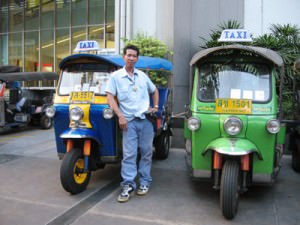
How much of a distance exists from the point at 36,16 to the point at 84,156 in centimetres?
1456

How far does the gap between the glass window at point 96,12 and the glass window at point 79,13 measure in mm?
316

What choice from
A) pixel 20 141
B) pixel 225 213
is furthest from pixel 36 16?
pixel 225 213

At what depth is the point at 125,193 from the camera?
469cm

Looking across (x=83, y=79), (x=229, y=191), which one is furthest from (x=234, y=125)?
(x=83, y=79)

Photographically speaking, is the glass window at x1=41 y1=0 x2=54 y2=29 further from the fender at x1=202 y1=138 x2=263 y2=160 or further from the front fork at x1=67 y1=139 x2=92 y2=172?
the fender at x1=202 y1=138 x2=263 y2=160

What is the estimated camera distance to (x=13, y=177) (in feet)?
19.0

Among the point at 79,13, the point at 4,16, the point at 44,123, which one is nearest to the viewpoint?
the point at 44,123

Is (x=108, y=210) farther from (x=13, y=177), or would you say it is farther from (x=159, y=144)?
(x=159, y=144)

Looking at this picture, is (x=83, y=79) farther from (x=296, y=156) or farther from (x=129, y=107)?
(x=296, y=156)

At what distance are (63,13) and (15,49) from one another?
3.52m

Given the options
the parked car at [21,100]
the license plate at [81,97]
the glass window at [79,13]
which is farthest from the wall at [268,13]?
the glass window at [79,13]

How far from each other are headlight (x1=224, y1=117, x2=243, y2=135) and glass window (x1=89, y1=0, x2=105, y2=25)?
1284cm

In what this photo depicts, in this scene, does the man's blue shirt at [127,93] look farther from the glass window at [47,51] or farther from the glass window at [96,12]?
the glass window at [47,51]

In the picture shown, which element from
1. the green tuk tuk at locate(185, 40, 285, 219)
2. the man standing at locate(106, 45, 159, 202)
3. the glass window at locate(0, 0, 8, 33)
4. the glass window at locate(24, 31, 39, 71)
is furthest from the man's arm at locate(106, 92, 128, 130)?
the glass window at locate(0, 0, 8, 33)
